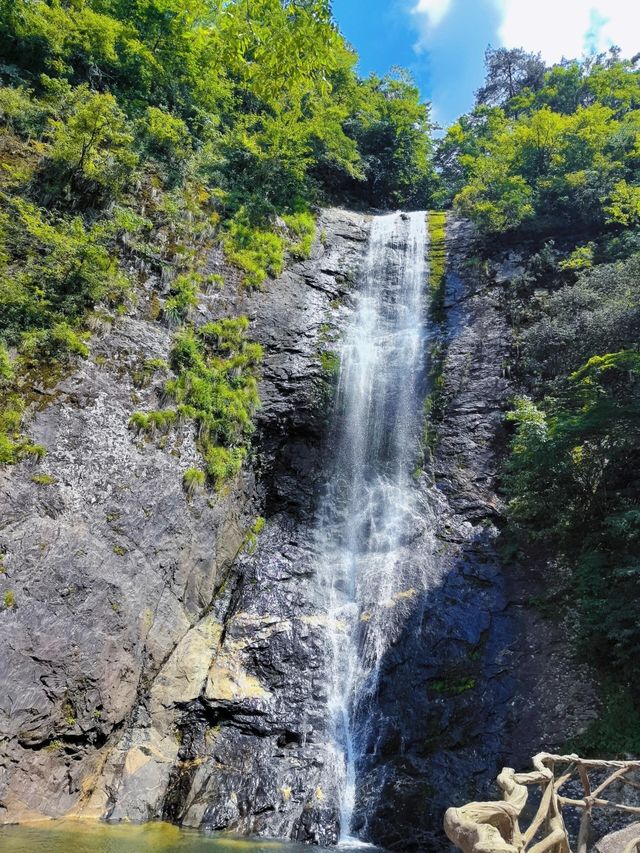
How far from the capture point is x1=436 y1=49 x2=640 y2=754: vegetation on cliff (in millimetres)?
8492

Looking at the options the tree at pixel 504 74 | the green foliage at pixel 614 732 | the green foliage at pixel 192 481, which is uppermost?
the tree at pixel 504 74

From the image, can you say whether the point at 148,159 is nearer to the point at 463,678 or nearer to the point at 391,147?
the point at 391,147

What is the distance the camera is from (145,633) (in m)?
9.00

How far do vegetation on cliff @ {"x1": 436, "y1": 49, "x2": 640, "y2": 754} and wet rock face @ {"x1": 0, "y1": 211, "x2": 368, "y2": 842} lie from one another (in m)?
4.55

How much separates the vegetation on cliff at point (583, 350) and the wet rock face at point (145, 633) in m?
4.55

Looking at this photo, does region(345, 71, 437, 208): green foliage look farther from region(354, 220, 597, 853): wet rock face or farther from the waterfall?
region(354, 220, 597, 853): wet rock face

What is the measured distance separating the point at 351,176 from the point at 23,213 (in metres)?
13.6

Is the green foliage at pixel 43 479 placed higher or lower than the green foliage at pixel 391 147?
lower

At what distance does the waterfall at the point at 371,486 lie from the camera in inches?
380

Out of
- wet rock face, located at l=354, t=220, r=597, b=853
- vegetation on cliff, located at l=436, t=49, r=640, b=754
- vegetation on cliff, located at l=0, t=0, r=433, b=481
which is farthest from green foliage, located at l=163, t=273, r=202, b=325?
vegetation on cliff, located at l=436, t=49, r=640, b=754

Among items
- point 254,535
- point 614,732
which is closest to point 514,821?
point 614,732

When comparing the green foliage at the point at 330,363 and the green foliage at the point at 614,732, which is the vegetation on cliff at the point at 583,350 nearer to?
the green foliage at the point at 614,732

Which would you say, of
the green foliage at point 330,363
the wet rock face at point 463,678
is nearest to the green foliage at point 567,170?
the green foliage at point 330,363

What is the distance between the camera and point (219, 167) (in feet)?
56.5
